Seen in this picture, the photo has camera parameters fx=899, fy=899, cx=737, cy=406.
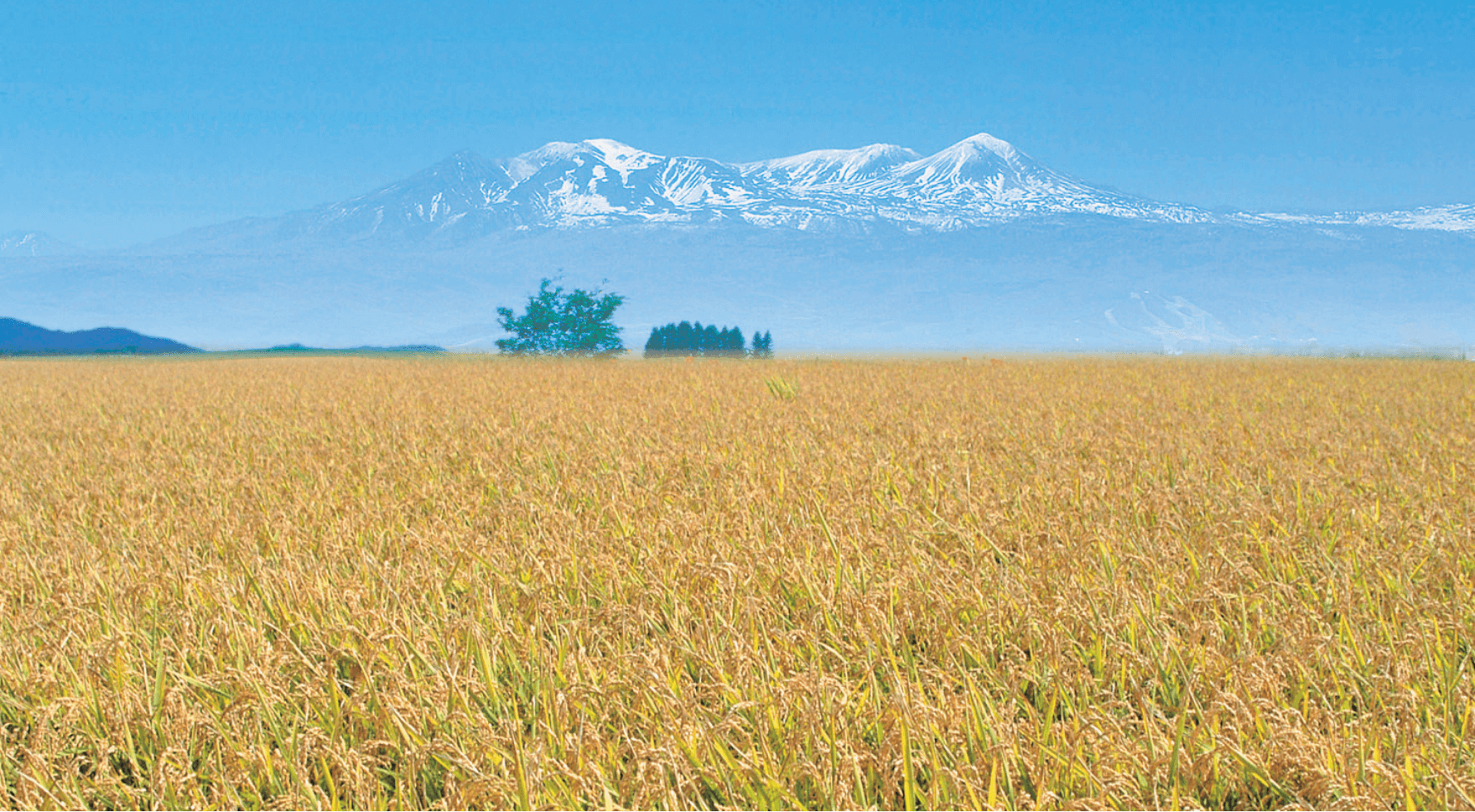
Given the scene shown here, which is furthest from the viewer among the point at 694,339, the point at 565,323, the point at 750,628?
the point at 694,339

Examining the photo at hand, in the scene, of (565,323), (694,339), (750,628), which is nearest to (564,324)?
(565,323)

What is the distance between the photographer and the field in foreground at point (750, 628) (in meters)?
1.77

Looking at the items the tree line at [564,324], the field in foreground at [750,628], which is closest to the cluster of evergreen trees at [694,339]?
the tree line at [564,324]

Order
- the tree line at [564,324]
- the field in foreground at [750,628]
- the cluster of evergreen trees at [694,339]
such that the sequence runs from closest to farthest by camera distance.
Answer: the field in foreground at [750,628] < the tree line at [564,324] < the cluster of evergreen trees at [694,339]

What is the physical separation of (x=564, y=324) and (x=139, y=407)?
4756 cm

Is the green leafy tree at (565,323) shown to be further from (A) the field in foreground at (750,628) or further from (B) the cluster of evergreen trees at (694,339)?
(A) the field in foreground at (750,628)

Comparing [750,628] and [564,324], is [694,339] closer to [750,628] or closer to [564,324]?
[564,324]

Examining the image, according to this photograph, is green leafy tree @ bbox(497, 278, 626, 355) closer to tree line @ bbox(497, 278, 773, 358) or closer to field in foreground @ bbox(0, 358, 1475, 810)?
tree line @ bbox(497, 278, 773, 358)

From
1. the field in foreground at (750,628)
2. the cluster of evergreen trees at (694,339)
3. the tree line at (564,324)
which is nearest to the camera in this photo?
the field in foreground at (750,628)

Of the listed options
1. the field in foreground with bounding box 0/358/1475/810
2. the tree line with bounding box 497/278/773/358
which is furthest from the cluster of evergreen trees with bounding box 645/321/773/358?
the field in foreground with bounding box 0/358/1475/810

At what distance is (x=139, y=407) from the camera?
11.9 m

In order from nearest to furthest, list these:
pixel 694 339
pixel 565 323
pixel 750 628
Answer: pixel 750 628 → pixel 565 323 → pixel 694 339

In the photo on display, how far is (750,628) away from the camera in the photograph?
262 centimetres

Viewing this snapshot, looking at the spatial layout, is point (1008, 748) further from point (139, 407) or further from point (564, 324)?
point (564, 324)
